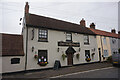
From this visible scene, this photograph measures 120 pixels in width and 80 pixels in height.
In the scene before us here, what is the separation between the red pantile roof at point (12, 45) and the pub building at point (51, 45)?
0.90 meters

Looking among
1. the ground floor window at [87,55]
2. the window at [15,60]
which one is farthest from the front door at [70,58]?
the window at [15,60]

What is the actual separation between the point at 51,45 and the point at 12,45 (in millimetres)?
4946

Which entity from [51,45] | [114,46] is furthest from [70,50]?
[114,46]

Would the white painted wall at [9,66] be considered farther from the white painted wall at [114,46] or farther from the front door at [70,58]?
the white painted wall at [114,46]

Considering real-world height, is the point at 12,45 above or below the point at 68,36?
below

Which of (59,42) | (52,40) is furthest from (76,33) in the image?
(52,40)

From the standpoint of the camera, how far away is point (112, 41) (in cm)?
2048

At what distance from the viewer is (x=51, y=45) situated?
1209cm

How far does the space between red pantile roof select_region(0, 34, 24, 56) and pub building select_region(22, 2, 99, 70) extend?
2.94 ft

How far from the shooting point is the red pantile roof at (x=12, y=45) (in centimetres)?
998

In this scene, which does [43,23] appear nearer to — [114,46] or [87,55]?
[87,55]

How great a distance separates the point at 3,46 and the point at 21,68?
3473 mm

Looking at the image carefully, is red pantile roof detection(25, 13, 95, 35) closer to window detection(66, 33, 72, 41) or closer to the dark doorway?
window detection(66, 33, 72, 41)

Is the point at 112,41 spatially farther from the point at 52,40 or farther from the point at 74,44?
the point at 52,40
